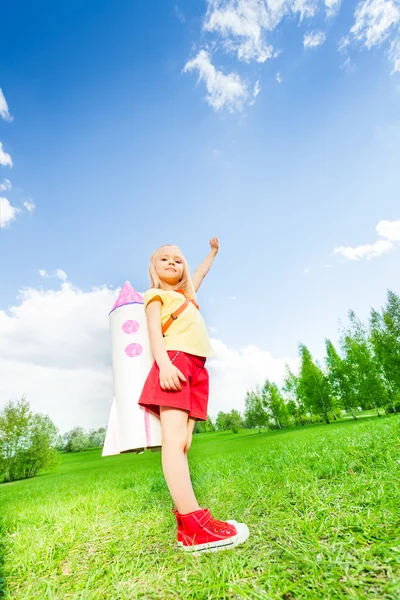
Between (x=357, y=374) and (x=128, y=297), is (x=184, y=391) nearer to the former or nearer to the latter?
(x=128, y=297)

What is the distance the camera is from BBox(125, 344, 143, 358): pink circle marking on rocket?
262 centimetres

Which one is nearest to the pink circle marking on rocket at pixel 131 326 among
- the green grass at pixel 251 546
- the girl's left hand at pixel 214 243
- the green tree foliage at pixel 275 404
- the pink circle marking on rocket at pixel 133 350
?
the pink circle marking on rocket at pixel 133 350

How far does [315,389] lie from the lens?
1367 inches

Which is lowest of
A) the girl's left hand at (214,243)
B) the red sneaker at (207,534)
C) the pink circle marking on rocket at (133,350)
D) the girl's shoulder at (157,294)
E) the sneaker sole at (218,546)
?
the sneaker sole at (218,546)

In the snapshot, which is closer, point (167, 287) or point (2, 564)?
point (2, 564)

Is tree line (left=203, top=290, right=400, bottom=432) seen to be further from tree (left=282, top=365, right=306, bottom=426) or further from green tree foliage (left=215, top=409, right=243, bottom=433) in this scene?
green tree foliage (left=215, top=409, right=243, bottom=433)

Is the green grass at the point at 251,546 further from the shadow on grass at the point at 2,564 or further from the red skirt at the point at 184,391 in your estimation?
the red skirt at the point at 184,391

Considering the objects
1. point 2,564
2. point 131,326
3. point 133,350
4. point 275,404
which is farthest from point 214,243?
point 275,404

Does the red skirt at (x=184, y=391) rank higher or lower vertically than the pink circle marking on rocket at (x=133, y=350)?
lower

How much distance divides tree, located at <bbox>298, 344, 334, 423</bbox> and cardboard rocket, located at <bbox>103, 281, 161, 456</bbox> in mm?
35096

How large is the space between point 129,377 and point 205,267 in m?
1.41

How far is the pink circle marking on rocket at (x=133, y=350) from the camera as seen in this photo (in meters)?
2.62

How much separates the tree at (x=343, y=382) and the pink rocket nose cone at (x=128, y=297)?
33.4 m

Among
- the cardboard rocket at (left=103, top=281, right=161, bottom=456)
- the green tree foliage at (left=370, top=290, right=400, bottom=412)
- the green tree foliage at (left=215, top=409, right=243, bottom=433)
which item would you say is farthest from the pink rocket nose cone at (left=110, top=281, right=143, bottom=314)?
the green tree foliage at (left=215, top=409, right=243, bottom=433)
